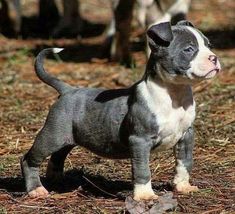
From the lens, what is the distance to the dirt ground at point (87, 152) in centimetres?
393

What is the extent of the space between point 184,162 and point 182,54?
22.2 inches

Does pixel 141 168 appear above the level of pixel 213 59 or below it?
below

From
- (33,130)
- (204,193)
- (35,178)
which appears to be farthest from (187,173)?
(33,130)

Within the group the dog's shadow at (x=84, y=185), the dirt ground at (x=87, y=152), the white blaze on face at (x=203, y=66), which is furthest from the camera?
the dog's shadow at (x=84, y=185)

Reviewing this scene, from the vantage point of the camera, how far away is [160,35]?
3674 millimetres

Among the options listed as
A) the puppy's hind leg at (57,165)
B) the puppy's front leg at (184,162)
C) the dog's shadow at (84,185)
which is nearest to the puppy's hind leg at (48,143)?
the dog's shadow at (84,185)

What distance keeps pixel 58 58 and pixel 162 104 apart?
4.52 meters

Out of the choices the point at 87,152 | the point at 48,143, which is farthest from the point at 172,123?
the point at 87,152

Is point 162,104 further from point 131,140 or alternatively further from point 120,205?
point 120,205

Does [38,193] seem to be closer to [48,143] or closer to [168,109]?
[48,143]

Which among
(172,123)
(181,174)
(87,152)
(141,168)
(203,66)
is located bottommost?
(87,152)

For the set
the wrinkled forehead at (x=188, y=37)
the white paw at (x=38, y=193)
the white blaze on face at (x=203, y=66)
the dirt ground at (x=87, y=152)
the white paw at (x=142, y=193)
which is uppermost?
the wrinkled forehead at (x=188, y=37)

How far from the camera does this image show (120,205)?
3828 mm

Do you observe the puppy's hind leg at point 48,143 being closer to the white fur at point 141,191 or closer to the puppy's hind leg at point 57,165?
the puppy's hind leg at point 57,165
